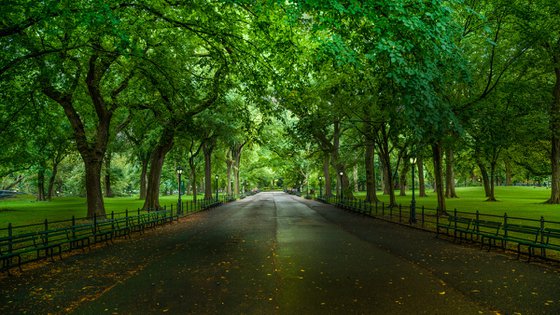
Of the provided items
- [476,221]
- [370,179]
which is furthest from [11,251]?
[370,179]

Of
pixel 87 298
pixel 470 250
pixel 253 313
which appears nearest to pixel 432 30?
pixel 470 250

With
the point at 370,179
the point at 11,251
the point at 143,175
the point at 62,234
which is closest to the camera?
the point at 11,251

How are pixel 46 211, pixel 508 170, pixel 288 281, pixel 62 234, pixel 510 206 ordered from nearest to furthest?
pixel 288 281, pixel 62 234, pixel 510 206, pixel 46 211, pixel 508 170

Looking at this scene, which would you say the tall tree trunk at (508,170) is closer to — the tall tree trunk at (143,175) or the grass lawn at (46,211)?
the grass lawn at (46,211)

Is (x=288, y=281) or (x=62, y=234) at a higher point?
(x=62, y=234)

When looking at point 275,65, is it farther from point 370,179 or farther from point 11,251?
point 370,179

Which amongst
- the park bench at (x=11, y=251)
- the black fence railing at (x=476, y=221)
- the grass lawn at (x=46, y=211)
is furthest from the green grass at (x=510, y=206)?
the grass lawn at (x=46, y=211)

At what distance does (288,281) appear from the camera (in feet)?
27.1

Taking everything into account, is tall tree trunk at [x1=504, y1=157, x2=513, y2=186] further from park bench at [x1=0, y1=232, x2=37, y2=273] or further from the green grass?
park bench at [x1=0, y1=232, x2=37, y2=273]

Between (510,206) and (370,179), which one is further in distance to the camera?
(370,179)

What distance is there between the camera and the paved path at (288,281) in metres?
6.60

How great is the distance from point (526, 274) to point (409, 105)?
4880 millimetres

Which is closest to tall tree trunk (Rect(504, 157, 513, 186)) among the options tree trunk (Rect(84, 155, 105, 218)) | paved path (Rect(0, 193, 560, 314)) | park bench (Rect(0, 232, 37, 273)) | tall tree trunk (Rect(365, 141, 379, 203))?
tall tree trunk (Rect(365, 141, 379, 203))

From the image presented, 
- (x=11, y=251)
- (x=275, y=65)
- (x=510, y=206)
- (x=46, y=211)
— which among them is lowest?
(x=510, y=206)
